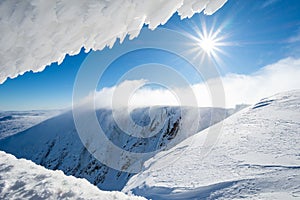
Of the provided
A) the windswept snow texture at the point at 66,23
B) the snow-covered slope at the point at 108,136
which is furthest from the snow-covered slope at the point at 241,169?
the snow-covered slope at the point at 108,136

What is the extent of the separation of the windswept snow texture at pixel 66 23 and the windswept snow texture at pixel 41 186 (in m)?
1.18

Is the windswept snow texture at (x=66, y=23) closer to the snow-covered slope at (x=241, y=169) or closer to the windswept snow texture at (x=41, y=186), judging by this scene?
the windswept snow texture at (x=41, y=186)

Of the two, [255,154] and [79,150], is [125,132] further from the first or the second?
[255,154]

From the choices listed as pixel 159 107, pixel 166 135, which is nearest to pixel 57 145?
pixel 159 107

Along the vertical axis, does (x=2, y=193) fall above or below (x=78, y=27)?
below

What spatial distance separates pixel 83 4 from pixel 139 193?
191 inches

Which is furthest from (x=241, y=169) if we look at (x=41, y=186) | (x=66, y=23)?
(x=66, y=23)

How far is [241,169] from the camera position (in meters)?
5.48

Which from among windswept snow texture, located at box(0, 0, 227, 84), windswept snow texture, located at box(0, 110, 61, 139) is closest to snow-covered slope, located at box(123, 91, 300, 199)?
windswept snow texture, located at box(0, 0, 227, 84)

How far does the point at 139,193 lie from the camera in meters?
5.71

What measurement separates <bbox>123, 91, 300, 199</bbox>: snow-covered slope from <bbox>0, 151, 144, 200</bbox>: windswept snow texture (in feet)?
9.56

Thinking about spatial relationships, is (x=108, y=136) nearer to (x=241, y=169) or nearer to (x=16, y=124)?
(x=241, y=169)

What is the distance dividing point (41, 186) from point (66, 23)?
1616 millimetres

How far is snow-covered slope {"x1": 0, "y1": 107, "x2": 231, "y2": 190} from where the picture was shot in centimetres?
3086
